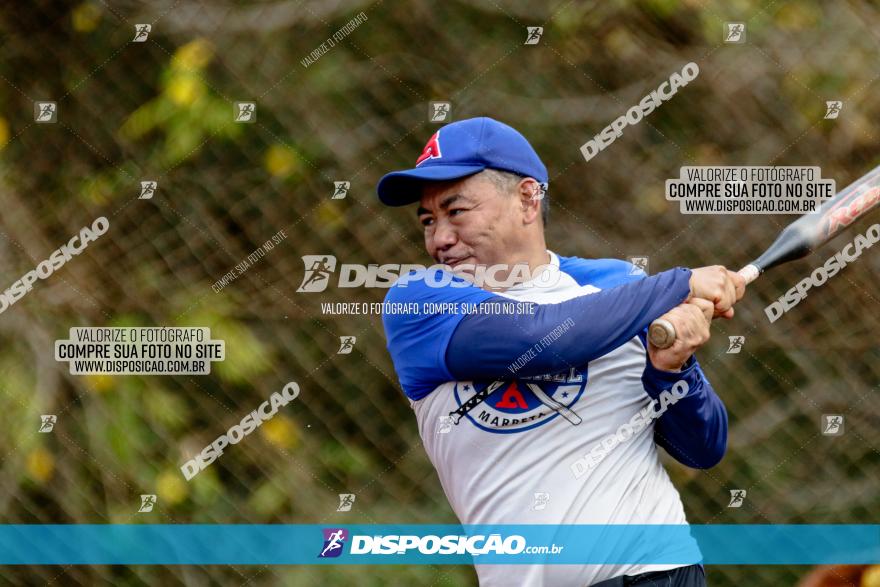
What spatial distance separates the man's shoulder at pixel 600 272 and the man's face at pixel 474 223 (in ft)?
0.34

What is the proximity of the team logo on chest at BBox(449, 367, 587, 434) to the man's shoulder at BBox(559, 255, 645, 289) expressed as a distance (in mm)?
205

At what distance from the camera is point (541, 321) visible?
195 cm

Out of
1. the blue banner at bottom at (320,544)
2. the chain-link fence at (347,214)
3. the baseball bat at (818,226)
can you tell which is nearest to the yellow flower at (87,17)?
the chain-link fence at (347,214)

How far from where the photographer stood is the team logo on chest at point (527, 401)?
80.4 inches

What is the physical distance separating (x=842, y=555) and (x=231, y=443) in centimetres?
178

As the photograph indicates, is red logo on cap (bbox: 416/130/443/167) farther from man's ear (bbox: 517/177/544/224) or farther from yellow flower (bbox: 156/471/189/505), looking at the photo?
yellow flower (bbox: 156/471/189/505)

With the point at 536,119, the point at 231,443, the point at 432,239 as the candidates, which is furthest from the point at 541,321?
the point at 231,443

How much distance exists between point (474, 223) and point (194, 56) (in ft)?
4.76

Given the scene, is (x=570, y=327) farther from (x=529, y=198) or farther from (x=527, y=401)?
(x=529, y=198)

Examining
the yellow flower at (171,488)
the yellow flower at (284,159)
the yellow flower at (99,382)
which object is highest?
the yellow flower at (284,159)

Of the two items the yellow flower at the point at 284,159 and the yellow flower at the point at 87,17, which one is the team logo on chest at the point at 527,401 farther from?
the yellow flower at the point at 87,17

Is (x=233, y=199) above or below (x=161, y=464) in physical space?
above

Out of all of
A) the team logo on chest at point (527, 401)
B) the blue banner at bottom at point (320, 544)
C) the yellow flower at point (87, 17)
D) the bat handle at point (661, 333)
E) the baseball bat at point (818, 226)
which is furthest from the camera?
the yellow flower at point (87, 17)

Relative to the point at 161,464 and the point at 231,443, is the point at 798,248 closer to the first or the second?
the point at 231,443
